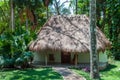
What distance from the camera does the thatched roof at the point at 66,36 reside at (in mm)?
20078

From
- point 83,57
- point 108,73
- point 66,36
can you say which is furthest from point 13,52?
point 108,73

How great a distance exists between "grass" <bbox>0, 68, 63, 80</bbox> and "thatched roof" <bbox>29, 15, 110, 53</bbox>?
8.53 ft

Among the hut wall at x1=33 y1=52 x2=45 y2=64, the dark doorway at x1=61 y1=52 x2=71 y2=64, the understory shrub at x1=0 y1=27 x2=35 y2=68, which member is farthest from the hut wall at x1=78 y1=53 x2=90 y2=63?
the understory shrub at x1=0 y1=27 x2=35 y2=68

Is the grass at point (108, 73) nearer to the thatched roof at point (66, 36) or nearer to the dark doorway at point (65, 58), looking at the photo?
the thatched roof at point (66, 36)

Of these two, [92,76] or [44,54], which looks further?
[44,54]

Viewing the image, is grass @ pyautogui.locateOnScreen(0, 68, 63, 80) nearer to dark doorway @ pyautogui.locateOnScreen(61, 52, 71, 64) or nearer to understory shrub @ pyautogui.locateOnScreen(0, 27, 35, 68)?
understory shrub @ pyautogui.locateOnScreen(0, 27, 35, 68)

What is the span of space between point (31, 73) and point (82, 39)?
5207mm

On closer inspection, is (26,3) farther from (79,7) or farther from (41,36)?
(79,7)

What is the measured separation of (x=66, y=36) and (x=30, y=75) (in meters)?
5.34

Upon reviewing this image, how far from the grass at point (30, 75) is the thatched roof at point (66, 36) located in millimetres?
2601

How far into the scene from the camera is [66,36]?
20984 mm

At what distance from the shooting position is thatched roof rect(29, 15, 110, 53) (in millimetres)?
20078

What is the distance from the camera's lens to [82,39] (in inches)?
816

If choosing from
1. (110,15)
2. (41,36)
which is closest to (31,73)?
(41,36)
